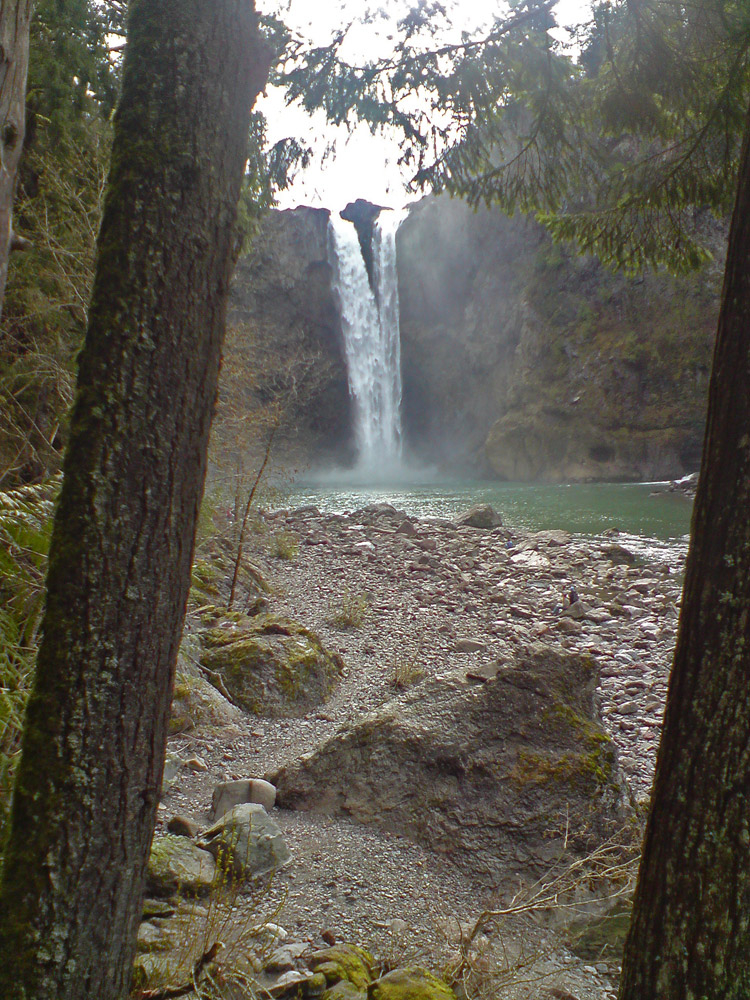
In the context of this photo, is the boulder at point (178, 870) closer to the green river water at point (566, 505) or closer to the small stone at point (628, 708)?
the small stone at point (628, 708)

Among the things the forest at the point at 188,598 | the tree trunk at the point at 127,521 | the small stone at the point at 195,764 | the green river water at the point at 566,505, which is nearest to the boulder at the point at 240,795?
the forest at the point at 188,598

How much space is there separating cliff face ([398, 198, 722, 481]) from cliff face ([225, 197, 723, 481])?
0.07 meters

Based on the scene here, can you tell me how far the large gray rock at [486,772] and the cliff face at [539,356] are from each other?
23952mm

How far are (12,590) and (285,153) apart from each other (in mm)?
3501

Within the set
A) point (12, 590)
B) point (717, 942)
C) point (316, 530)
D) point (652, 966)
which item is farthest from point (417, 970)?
point (316, 530)

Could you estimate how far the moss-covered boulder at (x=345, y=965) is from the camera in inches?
89.6

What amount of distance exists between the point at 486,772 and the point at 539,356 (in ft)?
115

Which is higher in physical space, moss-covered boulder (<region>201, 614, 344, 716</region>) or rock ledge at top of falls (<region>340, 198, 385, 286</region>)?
rock ledge at top of falls (<region>340, 198, 385, 286</region>)

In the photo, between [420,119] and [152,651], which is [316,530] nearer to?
[420,119]

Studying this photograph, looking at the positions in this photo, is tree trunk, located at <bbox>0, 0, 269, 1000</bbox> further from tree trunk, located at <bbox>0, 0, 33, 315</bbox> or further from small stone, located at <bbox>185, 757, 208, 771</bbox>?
small stone, located at <bbox>185, 757, 208, 771</bbox>

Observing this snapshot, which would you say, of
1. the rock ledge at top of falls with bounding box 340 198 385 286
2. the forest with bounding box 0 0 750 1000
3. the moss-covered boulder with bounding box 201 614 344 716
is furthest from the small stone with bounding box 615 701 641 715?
the rock ledge at top of falls with bounding box 340 198 385 286

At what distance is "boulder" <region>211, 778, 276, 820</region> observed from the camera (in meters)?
3.50

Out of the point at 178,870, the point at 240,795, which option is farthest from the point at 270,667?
the point at 178,870

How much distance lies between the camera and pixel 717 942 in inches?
64.8
